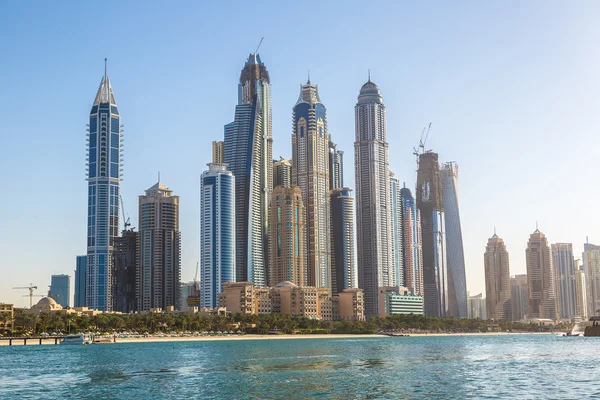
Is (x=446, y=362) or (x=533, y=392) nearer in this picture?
(x=533, y=392)

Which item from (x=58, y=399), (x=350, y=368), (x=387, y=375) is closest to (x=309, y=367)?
(x=350, y=368)

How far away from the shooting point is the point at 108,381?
329 ft

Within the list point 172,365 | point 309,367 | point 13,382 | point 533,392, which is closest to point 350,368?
point 309,367

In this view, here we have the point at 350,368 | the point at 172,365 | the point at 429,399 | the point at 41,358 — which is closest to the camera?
the point at 429,399

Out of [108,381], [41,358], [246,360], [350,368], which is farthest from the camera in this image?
[41,358]

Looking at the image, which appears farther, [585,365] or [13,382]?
[585,365]

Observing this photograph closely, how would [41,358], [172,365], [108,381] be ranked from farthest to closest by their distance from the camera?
[41,358] → [172,365] → [108,381]

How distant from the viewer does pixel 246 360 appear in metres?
141

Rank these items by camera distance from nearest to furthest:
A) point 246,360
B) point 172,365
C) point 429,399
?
point 429,399 → point 172,365 → point 246,360

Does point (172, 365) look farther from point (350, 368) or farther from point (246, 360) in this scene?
point (350, 368)

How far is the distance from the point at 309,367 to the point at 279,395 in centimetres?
3594

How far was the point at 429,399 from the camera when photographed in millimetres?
80062

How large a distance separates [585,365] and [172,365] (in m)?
62.8

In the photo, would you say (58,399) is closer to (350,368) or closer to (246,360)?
(350,368)
